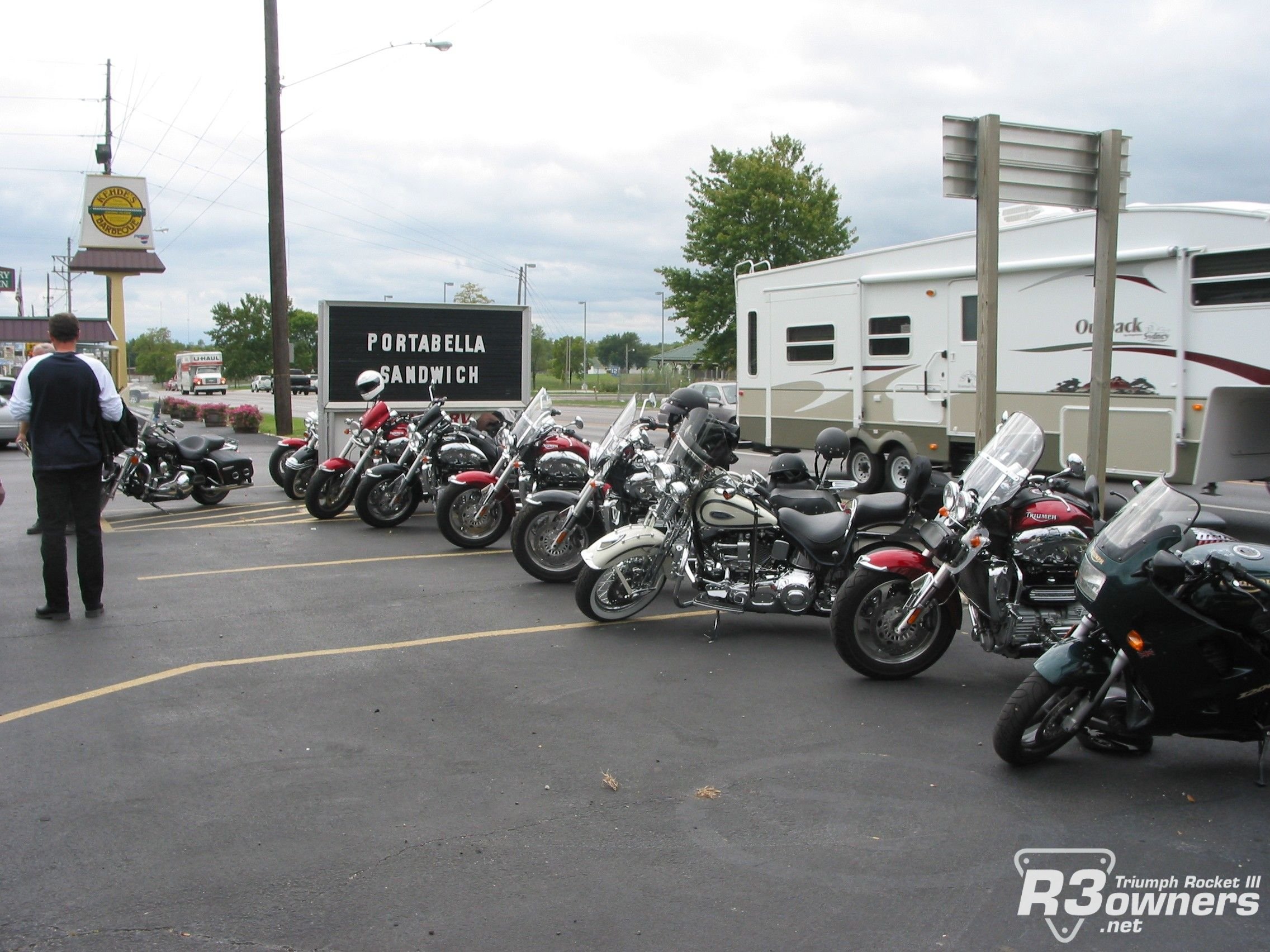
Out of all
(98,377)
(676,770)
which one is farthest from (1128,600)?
(98,377)

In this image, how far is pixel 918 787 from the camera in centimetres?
459

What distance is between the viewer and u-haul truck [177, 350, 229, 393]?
7431cm

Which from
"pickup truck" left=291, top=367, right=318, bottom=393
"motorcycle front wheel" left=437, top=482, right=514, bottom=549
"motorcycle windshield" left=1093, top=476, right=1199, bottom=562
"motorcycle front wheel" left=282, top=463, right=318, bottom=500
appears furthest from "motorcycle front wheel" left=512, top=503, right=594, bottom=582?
"pickup truck" left=291, top=367, right=318, bottom=393

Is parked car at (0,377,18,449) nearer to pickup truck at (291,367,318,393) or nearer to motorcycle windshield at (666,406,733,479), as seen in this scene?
motorcycle windshield at (666,406,733,479)

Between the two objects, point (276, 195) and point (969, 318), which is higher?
point (276, 195)

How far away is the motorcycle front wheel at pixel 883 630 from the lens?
19.3 feet

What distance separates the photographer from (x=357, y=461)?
12031mm

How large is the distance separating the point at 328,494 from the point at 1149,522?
9030 mm

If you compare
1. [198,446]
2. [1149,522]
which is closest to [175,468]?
[198,446]

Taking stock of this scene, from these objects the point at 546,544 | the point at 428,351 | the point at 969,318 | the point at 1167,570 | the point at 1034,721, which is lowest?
the point at 1034,721

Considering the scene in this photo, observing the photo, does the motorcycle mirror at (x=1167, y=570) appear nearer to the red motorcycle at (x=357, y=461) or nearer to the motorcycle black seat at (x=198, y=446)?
the red motorcycle at (x=357, y=461)

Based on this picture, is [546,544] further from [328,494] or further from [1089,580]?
[1089,580]

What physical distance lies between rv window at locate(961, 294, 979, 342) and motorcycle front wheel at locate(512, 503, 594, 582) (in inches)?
262

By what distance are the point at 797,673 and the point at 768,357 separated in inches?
418
